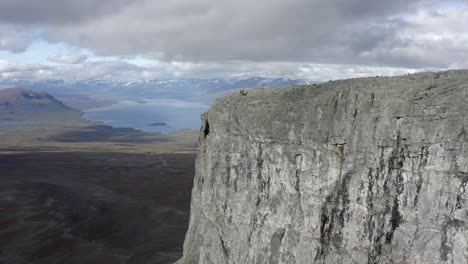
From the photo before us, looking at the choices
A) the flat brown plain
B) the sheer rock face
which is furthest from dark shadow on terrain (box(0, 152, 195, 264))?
the sheer rock face

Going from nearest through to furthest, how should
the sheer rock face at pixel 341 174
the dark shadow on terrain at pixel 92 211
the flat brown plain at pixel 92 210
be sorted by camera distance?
1. the sheer rock face at pixel 341 174
2. the dark shadow on terrain at pixel 92 211
3. the flat brown plain at pixel 92 210

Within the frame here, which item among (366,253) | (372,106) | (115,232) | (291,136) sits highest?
(372,106)

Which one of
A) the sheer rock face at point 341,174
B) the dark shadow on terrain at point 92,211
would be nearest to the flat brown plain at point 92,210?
the dark shadow on terrain at point 92,211

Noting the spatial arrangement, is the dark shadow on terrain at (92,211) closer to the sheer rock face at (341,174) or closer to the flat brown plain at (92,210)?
the flat brown plain at (92,210)

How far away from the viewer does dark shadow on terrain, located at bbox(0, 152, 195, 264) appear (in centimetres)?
4859

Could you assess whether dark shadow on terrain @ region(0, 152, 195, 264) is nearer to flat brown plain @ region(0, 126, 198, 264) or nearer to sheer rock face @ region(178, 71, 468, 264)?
flat brown plain @ region(0, 126, 198, 264)

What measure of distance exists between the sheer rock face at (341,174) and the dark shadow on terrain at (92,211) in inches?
931

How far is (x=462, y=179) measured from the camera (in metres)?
16.2

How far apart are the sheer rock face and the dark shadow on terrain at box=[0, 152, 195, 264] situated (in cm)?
2364

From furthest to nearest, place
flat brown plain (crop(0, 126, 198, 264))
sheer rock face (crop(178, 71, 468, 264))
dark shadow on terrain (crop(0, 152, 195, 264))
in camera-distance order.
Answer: flat brown plain (crop(0, 126, 198, 264)) < dark shadow on terrain (crop(0, 152, 195, 264)) < sheer rock face (crop(178, 71, 468, 264))

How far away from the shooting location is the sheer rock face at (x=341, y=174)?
16875 mm

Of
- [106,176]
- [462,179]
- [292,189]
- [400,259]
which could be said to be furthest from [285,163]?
[106,176]

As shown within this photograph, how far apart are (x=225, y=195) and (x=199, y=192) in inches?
155

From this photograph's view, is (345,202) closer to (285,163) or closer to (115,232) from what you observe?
(285,163)
